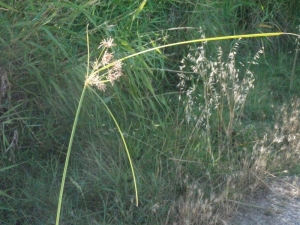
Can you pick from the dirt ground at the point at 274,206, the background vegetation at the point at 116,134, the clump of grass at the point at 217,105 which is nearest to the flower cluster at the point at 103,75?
the background vegetation at the point at 116,134

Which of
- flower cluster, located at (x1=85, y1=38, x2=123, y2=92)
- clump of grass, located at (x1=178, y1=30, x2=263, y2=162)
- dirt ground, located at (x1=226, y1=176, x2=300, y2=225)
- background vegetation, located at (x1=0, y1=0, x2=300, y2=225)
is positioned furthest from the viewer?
clump of grass, located at (x1=178, y1=30, x2=263, y2=162)

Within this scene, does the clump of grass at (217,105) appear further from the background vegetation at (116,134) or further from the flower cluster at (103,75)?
the flower cluster at (103,75)

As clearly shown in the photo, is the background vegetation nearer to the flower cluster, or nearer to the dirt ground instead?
the dirt ground

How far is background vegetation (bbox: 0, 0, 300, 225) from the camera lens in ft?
11.7

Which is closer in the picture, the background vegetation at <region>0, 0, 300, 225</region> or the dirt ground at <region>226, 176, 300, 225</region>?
the background vegetation at <region>0, 0, 300, 225</region>

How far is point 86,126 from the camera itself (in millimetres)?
3943

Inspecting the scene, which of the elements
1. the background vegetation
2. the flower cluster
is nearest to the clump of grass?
the background vegetation

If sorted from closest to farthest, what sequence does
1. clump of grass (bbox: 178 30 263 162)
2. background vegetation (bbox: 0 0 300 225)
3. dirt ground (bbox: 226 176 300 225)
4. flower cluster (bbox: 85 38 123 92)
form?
1. flower cluster (bbox: 85 38 123 92)
2. background vegetation (bbox: 0 0 300 225)
3. dirt ground (bbox: 226 176 300 225)
4. clump of grass (bbox: 178 30 263 162)

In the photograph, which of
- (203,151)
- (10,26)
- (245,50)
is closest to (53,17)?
(10,26)

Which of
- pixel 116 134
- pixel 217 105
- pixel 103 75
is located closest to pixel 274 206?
pixel 217 105

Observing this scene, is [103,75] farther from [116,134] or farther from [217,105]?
[217,105]

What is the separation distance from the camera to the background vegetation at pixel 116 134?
3564 mm

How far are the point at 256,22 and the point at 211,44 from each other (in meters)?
0.74

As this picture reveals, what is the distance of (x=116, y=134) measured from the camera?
4.00 meters
